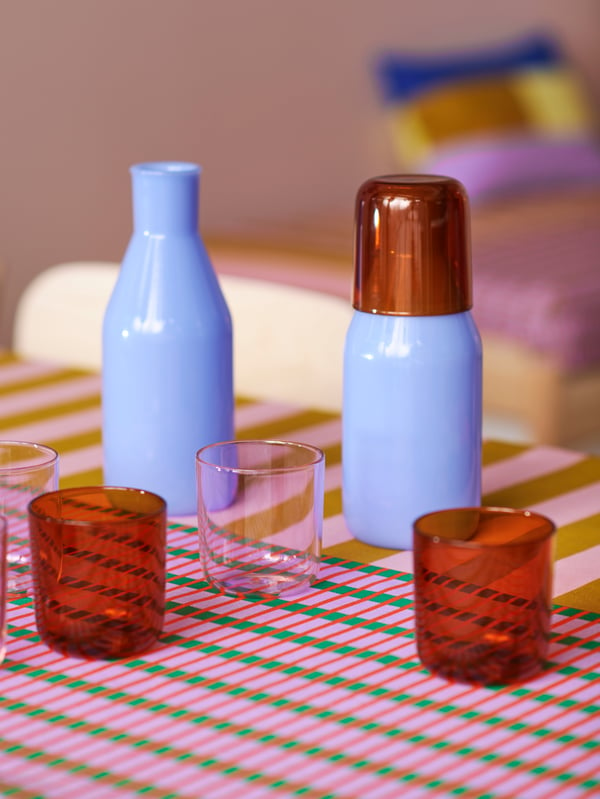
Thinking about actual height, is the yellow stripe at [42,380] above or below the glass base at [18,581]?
above

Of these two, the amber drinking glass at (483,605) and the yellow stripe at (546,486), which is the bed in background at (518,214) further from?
the amber drinking glass at (483,605)

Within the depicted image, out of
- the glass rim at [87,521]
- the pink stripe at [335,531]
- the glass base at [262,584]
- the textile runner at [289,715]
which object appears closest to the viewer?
the textile runner at [289,715]

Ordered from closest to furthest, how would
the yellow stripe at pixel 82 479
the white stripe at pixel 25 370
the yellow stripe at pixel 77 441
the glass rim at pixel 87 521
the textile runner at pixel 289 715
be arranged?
the textile runner at pixel 289 715 < the glass rim at pixel 87 521 < the yellow stripe at pixel 82 479 < the yellow stripe at pixel 77 441 < the white stripe at pixel 25 370

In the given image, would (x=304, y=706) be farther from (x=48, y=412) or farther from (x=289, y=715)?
(x=48, y=412)

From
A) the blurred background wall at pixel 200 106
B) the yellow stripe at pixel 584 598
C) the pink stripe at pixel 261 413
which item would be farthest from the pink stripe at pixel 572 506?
the blurred background wall at pixel 200 106

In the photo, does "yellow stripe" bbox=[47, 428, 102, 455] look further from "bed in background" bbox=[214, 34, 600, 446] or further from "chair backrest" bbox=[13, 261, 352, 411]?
"bed in background" bbox=[214, 34, 600, 446]

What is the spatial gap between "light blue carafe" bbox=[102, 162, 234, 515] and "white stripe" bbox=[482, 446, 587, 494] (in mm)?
241

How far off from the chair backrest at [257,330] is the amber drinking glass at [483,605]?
70 cm

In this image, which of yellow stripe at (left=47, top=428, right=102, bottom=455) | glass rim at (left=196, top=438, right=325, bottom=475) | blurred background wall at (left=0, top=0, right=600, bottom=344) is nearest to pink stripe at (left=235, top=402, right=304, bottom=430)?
yellow stripe at (left=47, top=428, right=102, bottom=455)

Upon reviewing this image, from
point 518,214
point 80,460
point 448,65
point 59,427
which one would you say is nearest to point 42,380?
point 59,427

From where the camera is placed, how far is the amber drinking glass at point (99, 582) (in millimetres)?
711

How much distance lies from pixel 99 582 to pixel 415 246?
31 cm

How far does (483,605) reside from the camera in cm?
68

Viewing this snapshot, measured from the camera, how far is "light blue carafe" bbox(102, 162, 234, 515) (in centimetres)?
95
